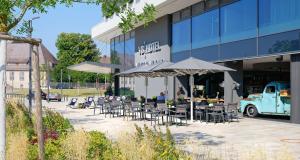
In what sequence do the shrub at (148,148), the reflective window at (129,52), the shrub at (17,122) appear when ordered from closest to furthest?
the shrub at (148,148), the shrub at (17,122), the reflective window at (129,52)

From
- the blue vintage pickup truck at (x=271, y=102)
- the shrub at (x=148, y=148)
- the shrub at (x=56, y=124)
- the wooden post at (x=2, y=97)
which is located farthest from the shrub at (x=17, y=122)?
the blue vintage pickup truck at (x=271, y=102)

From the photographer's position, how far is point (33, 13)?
875 centimetres

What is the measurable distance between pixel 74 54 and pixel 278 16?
80.4 m

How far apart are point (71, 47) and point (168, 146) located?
307 ft

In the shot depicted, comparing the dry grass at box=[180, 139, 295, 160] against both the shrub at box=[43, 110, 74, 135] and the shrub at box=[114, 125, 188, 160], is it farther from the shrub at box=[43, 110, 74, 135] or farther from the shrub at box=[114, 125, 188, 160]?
the shrub at box=[43, 110, 74, 135]

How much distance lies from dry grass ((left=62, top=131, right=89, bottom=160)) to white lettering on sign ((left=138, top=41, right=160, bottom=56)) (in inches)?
964

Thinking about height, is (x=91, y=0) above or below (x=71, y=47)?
below

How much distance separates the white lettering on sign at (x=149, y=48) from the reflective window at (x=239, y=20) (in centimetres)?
965

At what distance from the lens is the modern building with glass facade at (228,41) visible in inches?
742

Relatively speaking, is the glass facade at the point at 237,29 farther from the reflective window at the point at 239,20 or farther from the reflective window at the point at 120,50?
the reflective window at the point at 120,50

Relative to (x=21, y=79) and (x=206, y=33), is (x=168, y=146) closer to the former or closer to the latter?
(x=206, y=33)

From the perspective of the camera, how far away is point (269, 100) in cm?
2117

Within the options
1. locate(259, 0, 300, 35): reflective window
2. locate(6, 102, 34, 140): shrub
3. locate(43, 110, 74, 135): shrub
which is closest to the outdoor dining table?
locate(259, 0, 300, 35): reflective window

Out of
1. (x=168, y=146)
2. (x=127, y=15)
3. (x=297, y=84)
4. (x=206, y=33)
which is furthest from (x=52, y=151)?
(x=206, y=33)
